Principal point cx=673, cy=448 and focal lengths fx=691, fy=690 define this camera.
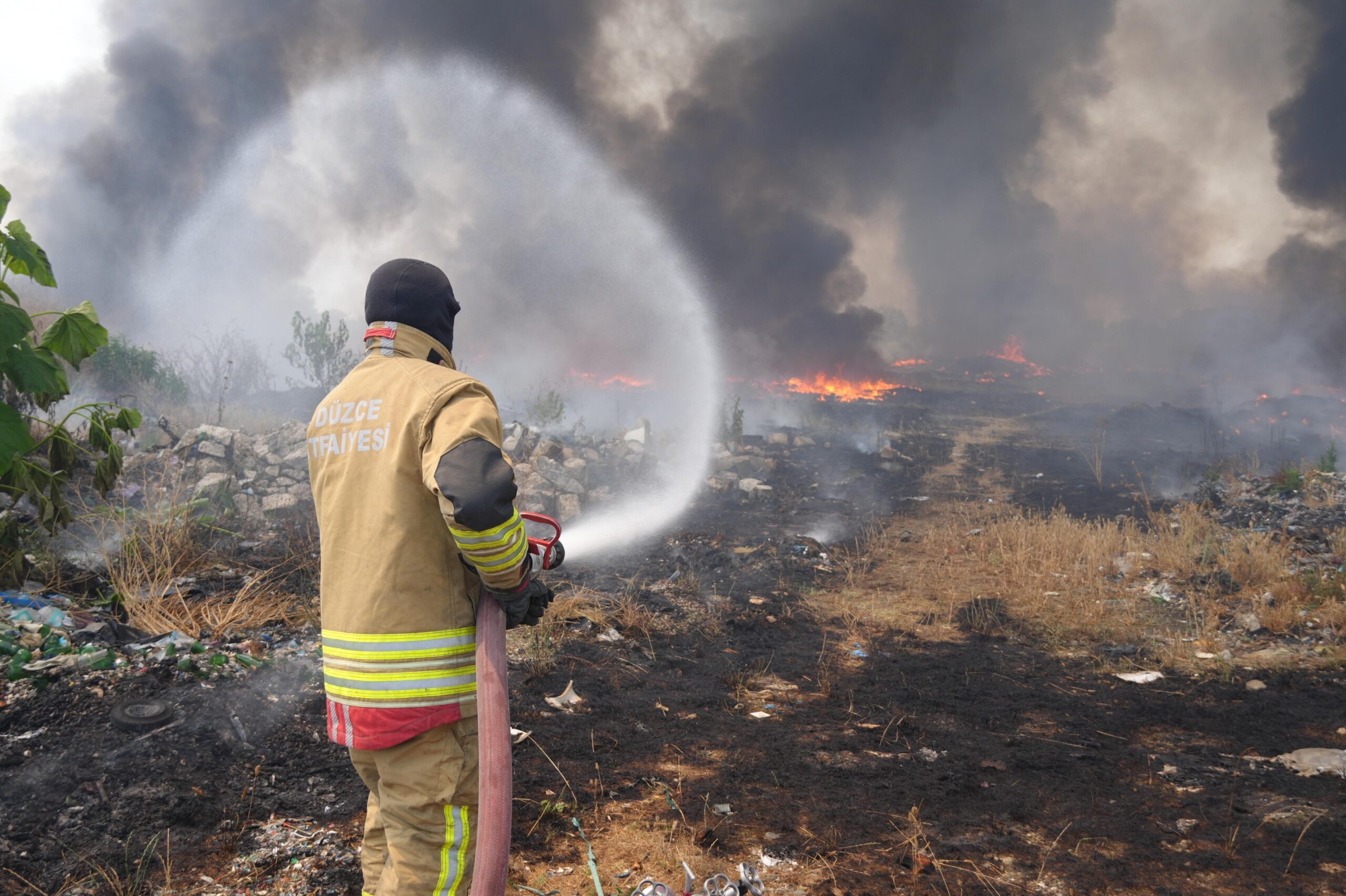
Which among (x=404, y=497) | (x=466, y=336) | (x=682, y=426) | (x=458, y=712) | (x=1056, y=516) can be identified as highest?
(x=466, y=336)

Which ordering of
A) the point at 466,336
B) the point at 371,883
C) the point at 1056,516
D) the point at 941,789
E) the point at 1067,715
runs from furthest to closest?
the point at 466,336 < the point at 1056,516 < the point at 1067,715 < the point at 941,789 < the point at 371,883

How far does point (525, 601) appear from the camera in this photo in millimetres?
1942

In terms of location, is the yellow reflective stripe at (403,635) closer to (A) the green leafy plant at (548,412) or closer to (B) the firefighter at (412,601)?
(B) the firefighter at (412,601)

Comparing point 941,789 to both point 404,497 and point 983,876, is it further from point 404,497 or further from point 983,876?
point 404,497

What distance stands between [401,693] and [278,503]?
24.2 ft

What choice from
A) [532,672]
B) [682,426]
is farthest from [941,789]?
[682,426]

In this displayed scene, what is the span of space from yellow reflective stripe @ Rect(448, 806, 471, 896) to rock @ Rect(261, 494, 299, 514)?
23.6ft

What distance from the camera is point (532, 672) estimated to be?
4586 mm

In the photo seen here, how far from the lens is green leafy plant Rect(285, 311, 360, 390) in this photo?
49.2 ft

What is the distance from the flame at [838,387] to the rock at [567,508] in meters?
15.3

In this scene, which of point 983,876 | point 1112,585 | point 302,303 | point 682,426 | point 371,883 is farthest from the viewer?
point 302,303

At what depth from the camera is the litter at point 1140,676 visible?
15.9 ft

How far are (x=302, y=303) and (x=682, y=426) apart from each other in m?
15.2

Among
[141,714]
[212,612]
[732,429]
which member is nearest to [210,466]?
[212,612]
